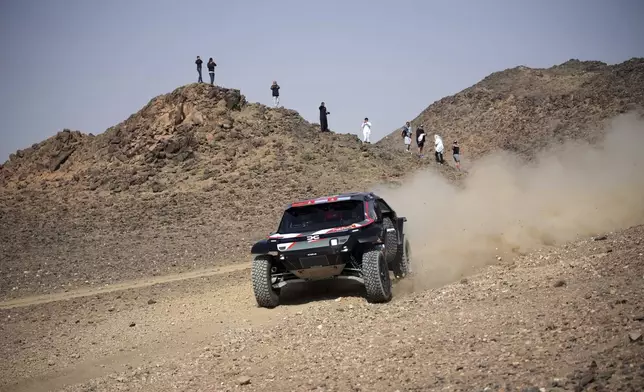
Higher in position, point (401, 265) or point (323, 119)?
point (323, 119)

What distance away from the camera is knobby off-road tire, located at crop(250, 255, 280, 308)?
10.8 m

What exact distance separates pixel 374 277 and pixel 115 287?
919cm

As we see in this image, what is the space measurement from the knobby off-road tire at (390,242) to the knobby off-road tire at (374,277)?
1042mm

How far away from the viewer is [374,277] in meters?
10.1

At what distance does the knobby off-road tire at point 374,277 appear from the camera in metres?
10.1

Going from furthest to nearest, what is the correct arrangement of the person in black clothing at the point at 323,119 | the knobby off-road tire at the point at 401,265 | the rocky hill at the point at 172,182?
the person in black clothing at the point at 323,119 < the rocky hill at the point at 172,182 < the knobby off-road tire at the point at 401,265

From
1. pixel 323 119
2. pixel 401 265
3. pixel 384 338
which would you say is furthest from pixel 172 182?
pixel 384 338

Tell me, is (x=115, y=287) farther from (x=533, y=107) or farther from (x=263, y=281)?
(x=533, y=107)

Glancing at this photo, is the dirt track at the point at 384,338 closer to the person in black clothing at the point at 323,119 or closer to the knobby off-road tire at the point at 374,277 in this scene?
the knobby off-road tire at the point at 374,277

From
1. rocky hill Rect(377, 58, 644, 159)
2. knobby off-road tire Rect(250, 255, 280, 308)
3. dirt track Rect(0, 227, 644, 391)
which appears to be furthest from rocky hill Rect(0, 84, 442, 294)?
rocky hill Rect(377, 58, 644, 159)

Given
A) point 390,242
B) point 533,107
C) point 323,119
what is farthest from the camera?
point 533,107

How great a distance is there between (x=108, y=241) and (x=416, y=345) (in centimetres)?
1831

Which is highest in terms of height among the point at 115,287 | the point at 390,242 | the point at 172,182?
the point at 172,182

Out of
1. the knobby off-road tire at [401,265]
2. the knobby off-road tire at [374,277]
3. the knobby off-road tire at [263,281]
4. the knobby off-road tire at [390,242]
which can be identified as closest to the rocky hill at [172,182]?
the knobby off-road tire at [401,265]
